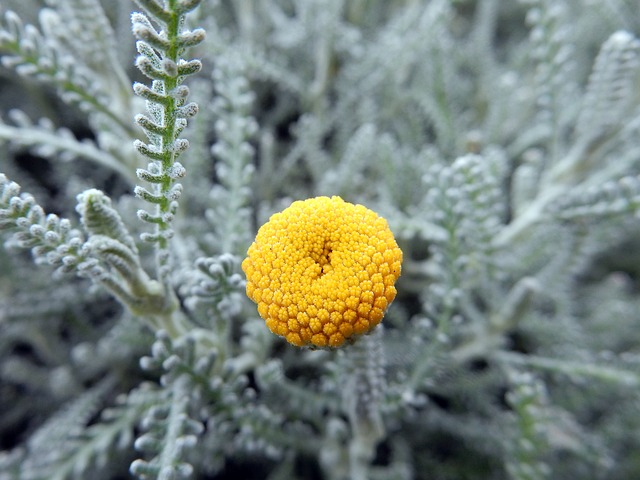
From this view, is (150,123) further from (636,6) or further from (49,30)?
(636,6)

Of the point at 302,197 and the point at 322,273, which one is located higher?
the point at 302,197

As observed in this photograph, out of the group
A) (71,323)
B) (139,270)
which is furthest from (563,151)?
(71,323)

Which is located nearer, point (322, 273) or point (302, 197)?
point (322, 273)

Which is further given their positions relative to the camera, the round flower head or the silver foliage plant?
the silver foliage plant
